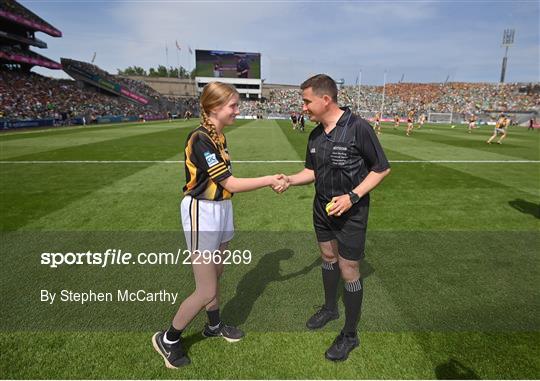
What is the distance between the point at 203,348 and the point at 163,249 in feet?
7.54

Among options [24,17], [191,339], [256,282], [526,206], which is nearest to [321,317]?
[256,282]

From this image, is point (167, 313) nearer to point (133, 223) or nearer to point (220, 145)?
point (220, 145)

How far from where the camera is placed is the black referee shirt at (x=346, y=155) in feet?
8.46

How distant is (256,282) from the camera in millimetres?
4055

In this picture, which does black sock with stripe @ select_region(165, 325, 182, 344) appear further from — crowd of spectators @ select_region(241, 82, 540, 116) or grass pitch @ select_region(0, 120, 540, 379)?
crowd of spectators @ select_region(241, 82, 540, 116)

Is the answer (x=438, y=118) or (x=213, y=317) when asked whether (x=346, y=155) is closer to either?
(x=213, y=317)

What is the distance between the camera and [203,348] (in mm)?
2967

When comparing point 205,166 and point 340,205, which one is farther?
point 340,205

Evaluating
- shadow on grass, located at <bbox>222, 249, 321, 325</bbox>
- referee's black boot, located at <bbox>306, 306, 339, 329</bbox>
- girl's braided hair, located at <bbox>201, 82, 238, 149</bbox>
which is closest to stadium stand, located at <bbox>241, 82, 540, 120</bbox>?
shadow on grass, located at <bbox>222, 249, 321, 325</bbox>

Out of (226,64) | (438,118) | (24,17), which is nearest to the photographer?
(24,17)

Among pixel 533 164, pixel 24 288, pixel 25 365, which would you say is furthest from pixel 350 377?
pixel 533 164

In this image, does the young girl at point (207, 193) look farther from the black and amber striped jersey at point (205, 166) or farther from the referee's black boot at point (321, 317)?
the referee's black boot at point (321, 317)

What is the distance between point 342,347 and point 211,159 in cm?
209

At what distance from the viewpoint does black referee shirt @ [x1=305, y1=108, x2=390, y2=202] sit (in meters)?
2.58
